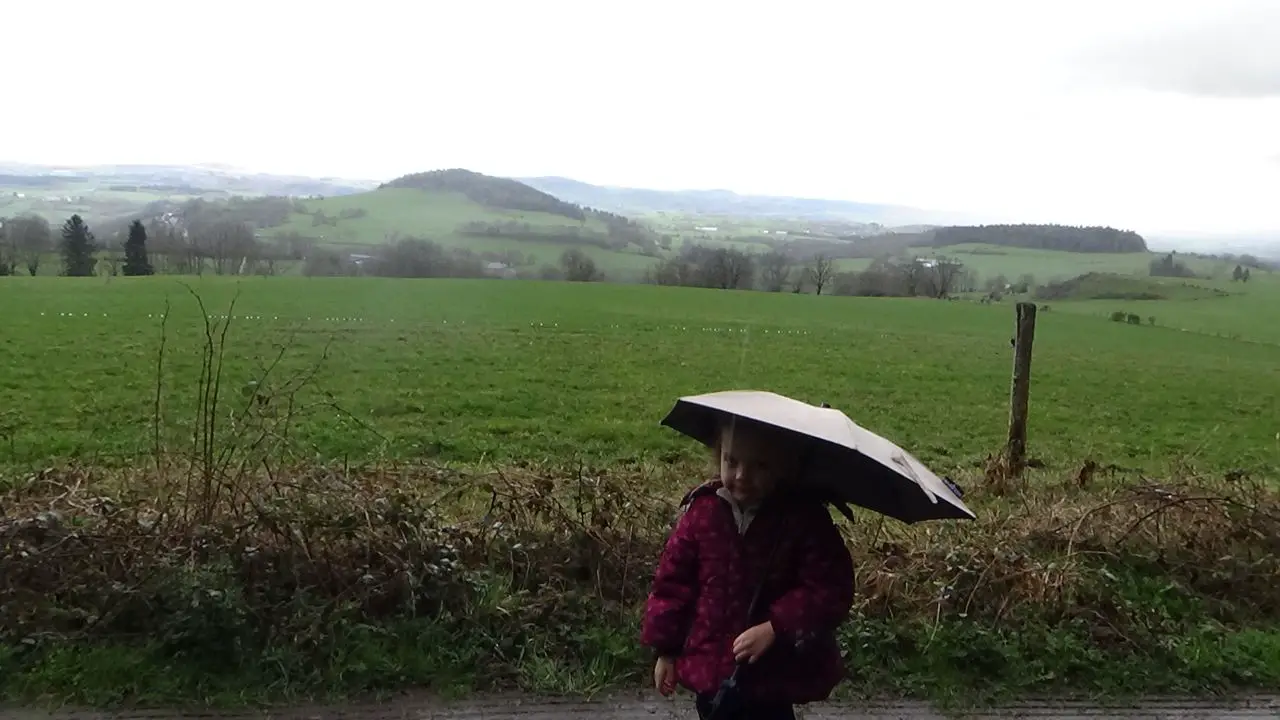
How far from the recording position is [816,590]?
257 cm

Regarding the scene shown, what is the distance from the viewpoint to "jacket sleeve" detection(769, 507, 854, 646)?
2.55 meters

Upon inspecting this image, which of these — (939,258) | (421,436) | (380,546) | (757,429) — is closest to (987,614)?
(757,429)

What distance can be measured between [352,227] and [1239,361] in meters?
35.8

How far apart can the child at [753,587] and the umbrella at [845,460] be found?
0.23 feet

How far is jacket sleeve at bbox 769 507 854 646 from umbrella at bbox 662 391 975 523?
0.12m

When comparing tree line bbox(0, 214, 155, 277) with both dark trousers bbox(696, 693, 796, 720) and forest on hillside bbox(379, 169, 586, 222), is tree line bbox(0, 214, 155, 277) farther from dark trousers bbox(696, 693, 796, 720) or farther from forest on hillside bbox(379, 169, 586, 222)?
dark trousers bbox(696, 693, 796, 720)

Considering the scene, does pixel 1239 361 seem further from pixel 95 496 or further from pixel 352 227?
pixel 352 227

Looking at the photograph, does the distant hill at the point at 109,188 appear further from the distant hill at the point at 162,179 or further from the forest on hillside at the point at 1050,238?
the forest on hillside at the point at 1050,238

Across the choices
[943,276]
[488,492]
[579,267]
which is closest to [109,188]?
[488,492]

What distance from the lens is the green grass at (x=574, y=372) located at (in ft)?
37.8

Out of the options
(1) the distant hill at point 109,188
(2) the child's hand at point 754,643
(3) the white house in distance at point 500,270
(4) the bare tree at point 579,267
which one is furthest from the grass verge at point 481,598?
(4) the bare tree at point 579,267

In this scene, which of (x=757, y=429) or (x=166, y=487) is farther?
(x=166, y=487)

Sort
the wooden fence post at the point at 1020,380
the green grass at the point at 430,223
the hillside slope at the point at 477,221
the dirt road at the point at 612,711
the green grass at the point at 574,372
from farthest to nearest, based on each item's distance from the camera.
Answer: the hillside slope at the point at 477,221 < the green grass at the point at 430,223 < the green grass at the point at 574,372 < the wooden fence post at the point at 1020,380 < the dirt road at the point at 612,711

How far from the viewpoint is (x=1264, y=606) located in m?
5.01
